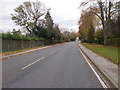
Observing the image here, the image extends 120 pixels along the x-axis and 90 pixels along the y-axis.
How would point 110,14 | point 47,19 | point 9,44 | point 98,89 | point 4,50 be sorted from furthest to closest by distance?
point 47,19, point 110,14, point 9,44, point 4,50, point 98,89

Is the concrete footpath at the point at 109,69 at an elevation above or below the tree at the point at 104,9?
below

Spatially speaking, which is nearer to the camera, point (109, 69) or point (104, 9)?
point (109, 69)

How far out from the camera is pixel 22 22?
55406mm

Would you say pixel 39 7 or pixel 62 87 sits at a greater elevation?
pixel 39 7

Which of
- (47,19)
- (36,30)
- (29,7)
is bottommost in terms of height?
(36,30)

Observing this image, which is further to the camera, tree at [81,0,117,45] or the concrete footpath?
tree at [81,0,117,45]

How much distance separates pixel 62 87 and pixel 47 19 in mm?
55376

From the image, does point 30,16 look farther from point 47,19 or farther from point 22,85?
point 22,85

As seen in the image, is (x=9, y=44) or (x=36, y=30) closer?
(x=9, y=44)

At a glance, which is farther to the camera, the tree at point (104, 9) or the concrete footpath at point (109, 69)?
the tree at point (104, 9)

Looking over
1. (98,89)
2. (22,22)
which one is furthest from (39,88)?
(22,22)

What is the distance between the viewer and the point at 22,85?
6.08 m

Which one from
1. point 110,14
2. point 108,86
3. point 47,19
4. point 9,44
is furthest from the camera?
point 47,19

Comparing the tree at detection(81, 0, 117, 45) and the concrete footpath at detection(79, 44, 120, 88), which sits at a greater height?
the tree at detection(81, 0, 117, 45)
